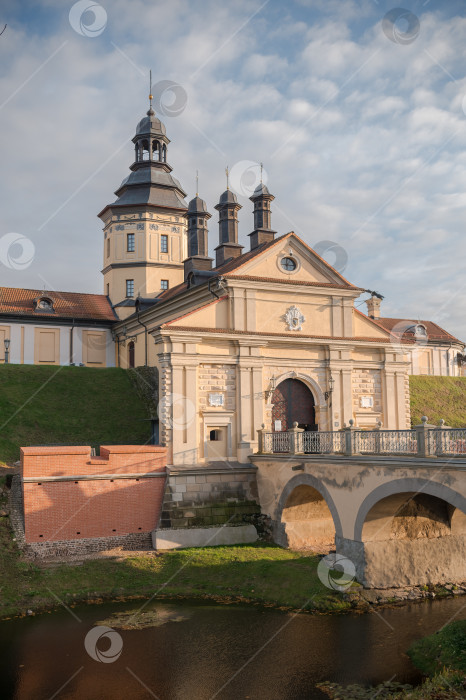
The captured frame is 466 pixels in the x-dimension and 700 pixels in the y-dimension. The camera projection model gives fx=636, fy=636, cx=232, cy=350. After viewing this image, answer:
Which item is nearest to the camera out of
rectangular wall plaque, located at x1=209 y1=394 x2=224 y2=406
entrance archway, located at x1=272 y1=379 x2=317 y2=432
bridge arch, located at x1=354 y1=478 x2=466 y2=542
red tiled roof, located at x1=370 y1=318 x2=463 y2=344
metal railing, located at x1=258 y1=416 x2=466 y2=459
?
bridge arch, located at x1=354 y1=478 x2=466 y2=542

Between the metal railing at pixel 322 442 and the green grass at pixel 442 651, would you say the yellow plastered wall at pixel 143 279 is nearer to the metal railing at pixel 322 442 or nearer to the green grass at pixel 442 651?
the metal railing at pixel 322 442

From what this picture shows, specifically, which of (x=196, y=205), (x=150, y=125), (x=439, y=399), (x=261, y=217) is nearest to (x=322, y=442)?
(x=261, y=217)

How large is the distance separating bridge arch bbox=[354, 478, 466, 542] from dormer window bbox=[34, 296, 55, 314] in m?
31.2

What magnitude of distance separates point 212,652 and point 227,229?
25.4m

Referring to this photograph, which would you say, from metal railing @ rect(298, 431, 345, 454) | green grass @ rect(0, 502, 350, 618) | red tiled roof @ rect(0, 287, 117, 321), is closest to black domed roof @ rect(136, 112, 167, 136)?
red tiled roof @ rect(0, 287, 117, 321)

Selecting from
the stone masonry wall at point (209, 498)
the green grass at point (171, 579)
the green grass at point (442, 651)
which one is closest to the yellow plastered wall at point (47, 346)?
the stone masonry wall at point (209, 498)

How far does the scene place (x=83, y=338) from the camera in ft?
148

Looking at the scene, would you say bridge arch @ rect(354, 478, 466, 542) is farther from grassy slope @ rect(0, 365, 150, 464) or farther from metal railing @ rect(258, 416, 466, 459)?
grassy slope @ rect(0, 365, 150, 464)

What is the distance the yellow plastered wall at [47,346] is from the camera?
44031 millimetres

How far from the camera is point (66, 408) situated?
Result: 111ft

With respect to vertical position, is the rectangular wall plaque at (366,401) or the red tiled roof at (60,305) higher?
the red tiled roof at (60,305)

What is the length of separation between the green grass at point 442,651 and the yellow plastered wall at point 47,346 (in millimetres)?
34171

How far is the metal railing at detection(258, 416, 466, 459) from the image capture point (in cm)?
1616

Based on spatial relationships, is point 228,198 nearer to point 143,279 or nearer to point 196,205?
point 196,205
